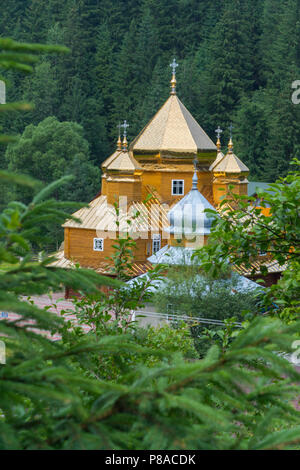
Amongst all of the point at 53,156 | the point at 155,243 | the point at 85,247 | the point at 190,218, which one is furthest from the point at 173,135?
the point at 53,156

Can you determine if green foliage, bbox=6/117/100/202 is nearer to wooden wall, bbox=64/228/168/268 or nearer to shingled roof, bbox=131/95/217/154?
shingled roof, bbox=131/95/217/154

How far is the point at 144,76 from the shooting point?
55.5 meters

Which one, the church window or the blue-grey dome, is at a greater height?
the blue-grey dome

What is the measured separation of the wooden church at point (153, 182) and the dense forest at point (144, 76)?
1311cm

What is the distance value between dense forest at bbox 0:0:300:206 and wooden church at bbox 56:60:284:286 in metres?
13.1

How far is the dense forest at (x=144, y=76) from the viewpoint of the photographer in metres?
44.3

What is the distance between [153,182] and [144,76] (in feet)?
93.0

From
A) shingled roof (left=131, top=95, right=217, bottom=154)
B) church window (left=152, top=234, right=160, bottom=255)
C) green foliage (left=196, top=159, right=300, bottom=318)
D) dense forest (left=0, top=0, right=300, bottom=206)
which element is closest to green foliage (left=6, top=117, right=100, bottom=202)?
dense forest (left=0, top=0, right=300, bottom=206)

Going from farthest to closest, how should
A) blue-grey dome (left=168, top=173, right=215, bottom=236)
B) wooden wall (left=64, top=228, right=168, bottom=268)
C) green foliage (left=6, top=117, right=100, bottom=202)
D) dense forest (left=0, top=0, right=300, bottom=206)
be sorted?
1. dense forest (left=0, top=0, right=300, bottom=206)
2. green foliage (left=6, top=117, right=100, bottom=202)
3. wooden wall (left=64, top=228, right=168, bottom=268)
4. blue-grey dome (left=168, top=173, right=215, bottom=236)

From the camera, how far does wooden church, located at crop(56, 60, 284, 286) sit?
26922mm

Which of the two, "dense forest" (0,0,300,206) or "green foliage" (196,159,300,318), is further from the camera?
"dense forest" (0,0,300,206)

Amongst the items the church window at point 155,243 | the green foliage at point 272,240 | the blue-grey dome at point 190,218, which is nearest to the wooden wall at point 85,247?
the church window at point 155,243

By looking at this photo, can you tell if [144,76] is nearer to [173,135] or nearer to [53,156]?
[53,156]
